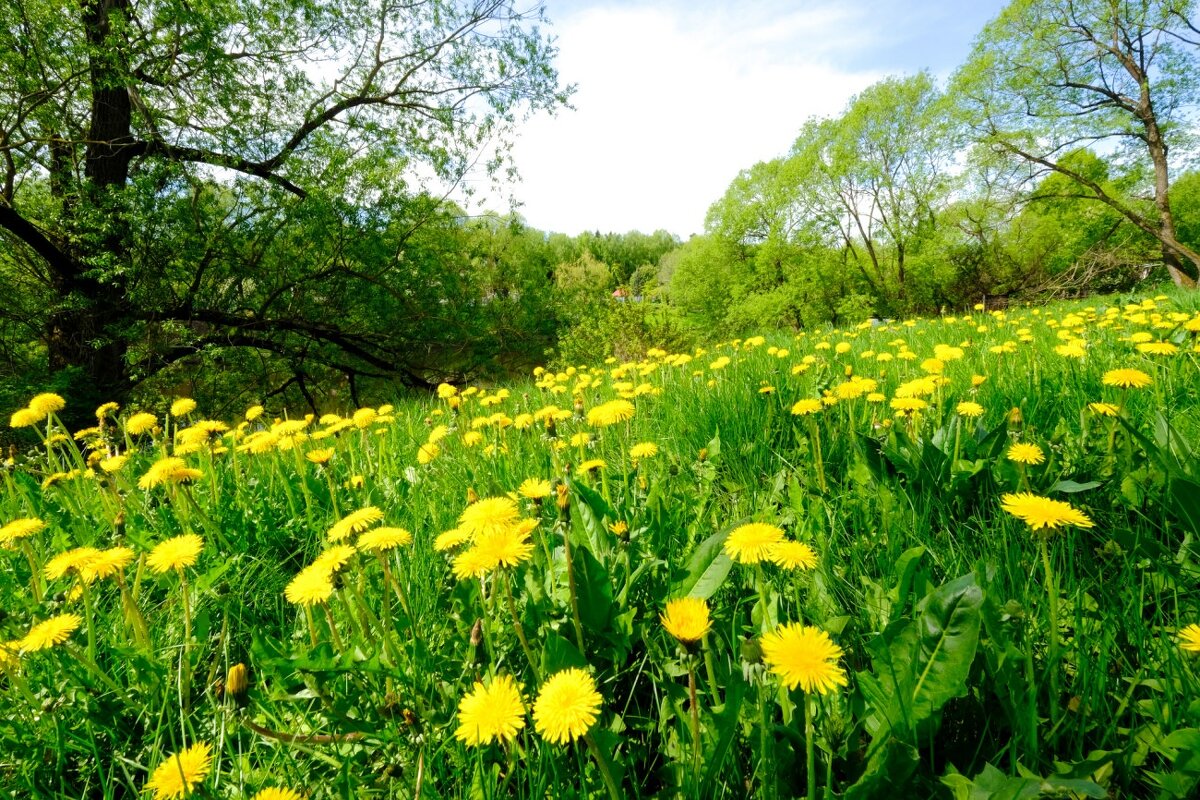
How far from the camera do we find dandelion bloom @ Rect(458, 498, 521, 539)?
0.95m

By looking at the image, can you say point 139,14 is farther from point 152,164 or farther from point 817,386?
point 817,386

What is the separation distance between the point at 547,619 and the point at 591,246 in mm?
53703

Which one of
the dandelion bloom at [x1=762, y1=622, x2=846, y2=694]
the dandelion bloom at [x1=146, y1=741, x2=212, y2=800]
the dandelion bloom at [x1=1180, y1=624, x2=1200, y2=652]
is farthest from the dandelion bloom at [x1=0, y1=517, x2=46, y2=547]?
the dandelion bloom at [x1=1180, y1=624, x2=1200, y2=652]

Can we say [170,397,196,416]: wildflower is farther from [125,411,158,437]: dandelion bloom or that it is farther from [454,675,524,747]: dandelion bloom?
[454,675,524,747]: dandelion bloom

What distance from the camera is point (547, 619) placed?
1.04 metres

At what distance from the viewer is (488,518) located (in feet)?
3.18

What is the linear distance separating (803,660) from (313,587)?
86cm

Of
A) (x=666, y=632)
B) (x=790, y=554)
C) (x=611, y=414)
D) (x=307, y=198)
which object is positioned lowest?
(x=666, y=632)

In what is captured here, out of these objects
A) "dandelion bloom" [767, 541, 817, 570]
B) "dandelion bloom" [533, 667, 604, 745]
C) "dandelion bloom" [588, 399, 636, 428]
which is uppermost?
"dandelion bloom" [588, 399, 636, 428]

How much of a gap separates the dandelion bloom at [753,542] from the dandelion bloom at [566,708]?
1.02 feet

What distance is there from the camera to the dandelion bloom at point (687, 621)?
66 cm

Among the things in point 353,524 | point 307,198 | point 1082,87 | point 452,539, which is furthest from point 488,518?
point 1082,87

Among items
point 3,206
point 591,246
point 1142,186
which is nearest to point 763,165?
point 1142,186

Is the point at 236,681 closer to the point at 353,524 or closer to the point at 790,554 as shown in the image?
the point at 353,524
